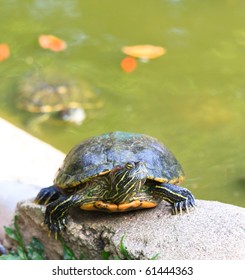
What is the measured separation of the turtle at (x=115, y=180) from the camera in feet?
10.0

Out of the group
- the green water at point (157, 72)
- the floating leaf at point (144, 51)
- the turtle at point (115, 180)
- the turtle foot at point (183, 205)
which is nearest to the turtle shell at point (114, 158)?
the turtle at point (115, 180)

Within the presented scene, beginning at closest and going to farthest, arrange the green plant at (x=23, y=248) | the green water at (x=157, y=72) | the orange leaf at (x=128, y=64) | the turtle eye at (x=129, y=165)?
the turtle eye at (x=129, y=165), the green plant at (x=23, y=248), the green water at (x=157, y=72), the orange leaf at (x=128, y=64)

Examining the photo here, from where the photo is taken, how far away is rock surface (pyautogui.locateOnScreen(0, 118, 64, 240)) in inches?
153

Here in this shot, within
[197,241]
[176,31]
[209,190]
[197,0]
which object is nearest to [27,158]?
[209,190]

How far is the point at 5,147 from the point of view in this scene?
479cm

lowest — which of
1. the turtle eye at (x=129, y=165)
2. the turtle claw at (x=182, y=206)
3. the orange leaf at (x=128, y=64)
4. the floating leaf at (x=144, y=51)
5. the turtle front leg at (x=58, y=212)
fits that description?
the orange leaf at (x=128, y=64)

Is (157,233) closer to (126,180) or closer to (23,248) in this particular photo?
(126,180)

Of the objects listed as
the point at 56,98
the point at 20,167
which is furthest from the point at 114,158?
the point at 56,98

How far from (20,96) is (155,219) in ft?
10.3

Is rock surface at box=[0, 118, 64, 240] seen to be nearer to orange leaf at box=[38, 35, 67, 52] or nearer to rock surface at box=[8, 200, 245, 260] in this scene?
rock surface at box=[8, 200, 245, 260]

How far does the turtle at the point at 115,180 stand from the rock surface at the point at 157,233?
6cm

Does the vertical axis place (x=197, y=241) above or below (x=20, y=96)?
above

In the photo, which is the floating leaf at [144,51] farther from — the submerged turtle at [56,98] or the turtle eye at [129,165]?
the turtle eye at [129,165]
